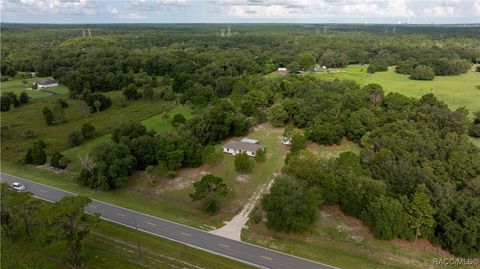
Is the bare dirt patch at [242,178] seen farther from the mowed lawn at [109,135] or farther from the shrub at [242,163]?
the mowed lawn at [109,135]

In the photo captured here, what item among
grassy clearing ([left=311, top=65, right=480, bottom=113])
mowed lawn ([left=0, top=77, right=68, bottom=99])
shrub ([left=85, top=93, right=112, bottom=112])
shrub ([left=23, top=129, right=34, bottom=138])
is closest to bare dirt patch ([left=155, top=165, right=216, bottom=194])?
shrub ([left=23, top=129, right=34, bottom=138])

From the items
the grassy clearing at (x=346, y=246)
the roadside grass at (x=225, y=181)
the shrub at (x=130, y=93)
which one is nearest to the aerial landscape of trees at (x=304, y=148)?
the shrub at (x=130, y=93)

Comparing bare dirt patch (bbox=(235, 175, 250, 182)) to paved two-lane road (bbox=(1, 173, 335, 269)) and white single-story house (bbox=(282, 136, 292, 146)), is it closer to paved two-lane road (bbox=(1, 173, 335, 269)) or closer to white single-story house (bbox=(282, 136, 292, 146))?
paved two-lane road (bbox=(1, 173, 335, 269))

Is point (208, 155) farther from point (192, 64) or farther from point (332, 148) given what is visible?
point (192, 64)

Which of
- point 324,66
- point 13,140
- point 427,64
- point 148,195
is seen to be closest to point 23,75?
point 13,140

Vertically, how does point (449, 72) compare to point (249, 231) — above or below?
above

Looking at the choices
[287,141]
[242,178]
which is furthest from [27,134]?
[287,141]

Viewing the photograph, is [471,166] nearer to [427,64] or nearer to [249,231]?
[249,231]
